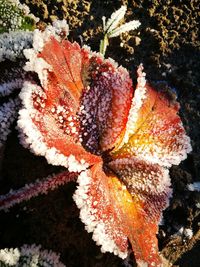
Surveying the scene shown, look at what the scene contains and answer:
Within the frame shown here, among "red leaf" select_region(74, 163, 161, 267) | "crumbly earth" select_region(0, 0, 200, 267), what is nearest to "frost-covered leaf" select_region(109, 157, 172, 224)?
"red leaf" select_region(74, 163, 161, 267)

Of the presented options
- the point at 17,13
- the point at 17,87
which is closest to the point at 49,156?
the point at 17,87

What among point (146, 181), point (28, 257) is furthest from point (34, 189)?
point (146, 181)

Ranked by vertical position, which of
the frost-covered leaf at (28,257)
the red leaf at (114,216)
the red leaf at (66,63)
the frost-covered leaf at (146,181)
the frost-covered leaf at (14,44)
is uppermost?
the red leaf at (66,63)

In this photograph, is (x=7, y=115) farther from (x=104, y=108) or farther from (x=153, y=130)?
(x=153, y=130)

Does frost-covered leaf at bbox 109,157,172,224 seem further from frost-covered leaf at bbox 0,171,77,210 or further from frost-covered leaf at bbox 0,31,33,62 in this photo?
frost-covered leaf at bbox 0,31,33,62

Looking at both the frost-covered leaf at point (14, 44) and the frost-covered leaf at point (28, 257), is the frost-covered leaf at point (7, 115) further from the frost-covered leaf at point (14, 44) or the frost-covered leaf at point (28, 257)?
the frost-covered leaf at point (28, 257)

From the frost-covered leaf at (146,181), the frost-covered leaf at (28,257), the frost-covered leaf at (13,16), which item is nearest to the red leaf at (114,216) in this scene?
the frost-covered leaf at (146,181)
